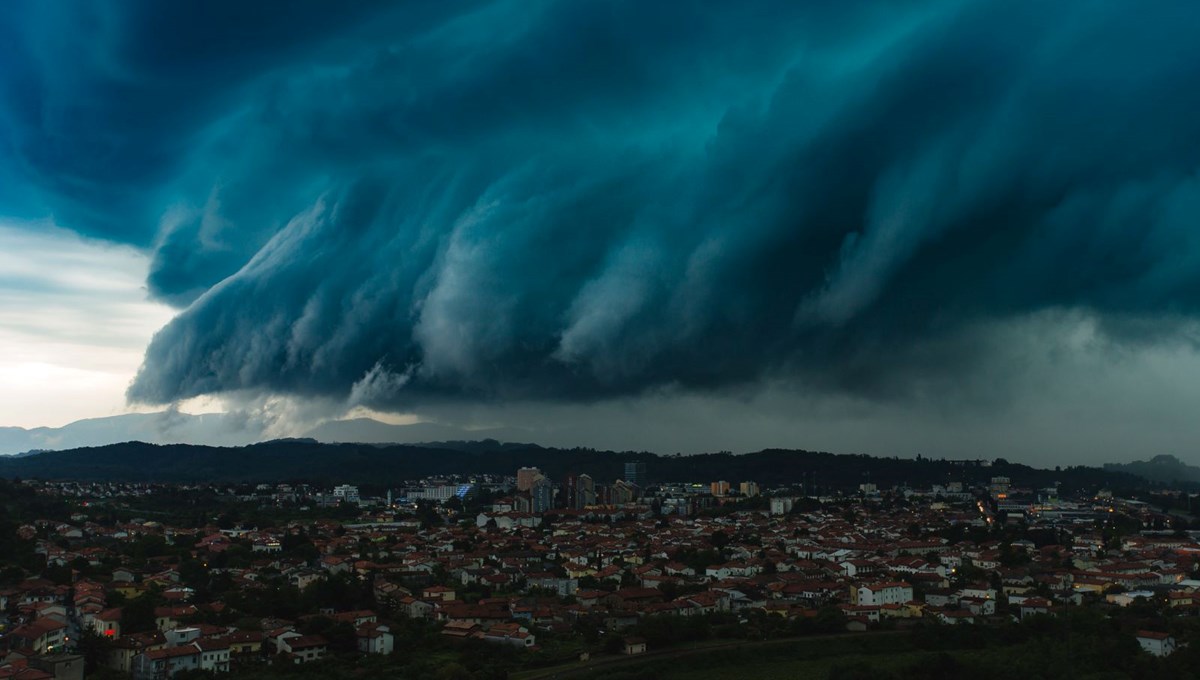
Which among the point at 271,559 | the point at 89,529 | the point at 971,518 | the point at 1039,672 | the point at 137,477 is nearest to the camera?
the point at 1039,672

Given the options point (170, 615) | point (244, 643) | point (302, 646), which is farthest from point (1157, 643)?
point (170, 615)

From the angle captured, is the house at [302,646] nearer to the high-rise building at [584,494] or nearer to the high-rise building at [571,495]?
the high-rise building at [584,494]

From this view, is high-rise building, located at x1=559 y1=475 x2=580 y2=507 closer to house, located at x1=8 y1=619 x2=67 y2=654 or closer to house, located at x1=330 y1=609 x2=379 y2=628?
house, located at x1=330 y1=609 x2=379 y2=628

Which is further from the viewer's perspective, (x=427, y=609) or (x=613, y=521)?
(x=613, y=521)

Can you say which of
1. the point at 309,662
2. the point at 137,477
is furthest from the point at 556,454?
the point at 309,662

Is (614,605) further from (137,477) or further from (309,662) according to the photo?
(137,477)

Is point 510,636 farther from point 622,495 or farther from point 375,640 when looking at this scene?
point 622,495

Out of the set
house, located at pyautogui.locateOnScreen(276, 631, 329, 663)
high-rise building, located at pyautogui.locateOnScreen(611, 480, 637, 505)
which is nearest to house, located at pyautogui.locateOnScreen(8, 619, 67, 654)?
house, located at pyautogui.locateOnScreen(276, 631, 329, 663)
